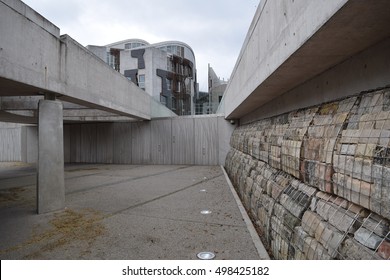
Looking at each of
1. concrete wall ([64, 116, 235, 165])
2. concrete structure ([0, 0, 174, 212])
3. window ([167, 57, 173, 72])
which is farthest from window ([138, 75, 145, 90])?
concrete structure ([0, 0, 174, 212])

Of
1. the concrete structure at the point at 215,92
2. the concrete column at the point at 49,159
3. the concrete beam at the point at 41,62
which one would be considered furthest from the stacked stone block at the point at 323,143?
the concrete structure at the point at 215,92

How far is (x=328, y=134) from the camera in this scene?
2.70 metres

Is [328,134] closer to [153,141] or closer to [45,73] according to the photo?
[45,73]

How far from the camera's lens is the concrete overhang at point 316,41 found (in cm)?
197

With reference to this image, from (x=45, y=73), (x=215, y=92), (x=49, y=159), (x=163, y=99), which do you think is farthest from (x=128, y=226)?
(x=163, y=99)

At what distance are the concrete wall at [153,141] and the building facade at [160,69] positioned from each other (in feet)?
32.3

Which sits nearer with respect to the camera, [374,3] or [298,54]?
[374,3]

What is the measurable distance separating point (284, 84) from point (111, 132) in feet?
44.2

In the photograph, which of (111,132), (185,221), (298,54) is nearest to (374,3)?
(298,54)

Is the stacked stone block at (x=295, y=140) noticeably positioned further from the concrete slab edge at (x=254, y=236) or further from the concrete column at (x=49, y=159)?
the concrete column at (x=49, y=159)

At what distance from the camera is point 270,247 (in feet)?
11.3

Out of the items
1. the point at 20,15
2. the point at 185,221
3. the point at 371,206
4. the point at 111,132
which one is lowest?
the point at 185,221

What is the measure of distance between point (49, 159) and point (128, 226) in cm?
232
